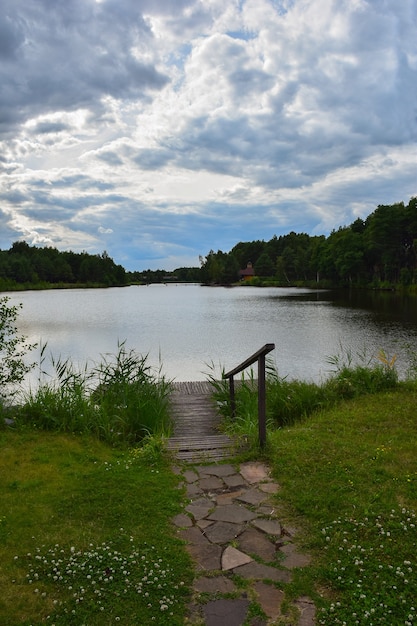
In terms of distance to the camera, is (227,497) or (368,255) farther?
(368,255)

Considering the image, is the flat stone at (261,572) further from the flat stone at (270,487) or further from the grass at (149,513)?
the flat stone at (270,487)

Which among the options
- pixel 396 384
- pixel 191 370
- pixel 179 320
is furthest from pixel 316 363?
pixel 179 320

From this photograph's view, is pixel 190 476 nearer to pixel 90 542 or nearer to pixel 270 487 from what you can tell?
pixel 270 487

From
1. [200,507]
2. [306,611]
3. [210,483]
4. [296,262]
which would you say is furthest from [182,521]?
[296,262]

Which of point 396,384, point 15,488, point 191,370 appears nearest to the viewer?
point 15,488

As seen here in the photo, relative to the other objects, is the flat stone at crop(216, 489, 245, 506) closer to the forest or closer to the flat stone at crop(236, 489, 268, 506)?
the flat stone at crop(236, 489, 268, 506)

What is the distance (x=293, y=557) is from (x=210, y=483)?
1.56m

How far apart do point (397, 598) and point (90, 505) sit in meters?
2.66

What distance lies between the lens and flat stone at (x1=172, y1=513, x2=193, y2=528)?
12.7 feet

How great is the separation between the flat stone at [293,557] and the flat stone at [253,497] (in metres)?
0.78

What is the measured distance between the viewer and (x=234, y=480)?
15.8 ft

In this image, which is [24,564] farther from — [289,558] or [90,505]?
[289,558]

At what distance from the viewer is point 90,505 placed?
417 cm

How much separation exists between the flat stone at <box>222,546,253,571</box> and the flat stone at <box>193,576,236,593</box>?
141mm
